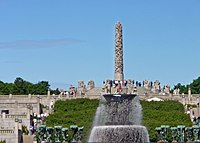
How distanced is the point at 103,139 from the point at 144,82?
2528 inches

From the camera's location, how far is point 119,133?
33.6m

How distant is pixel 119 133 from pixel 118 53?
46454 mm

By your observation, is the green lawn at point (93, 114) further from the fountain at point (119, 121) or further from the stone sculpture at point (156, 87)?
the fountain at point (119, 121)

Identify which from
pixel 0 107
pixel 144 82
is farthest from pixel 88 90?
pixel 0 107

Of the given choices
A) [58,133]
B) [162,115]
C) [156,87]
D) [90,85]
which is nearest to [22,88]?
[90,85]

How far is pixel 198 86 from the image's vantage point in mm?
129625

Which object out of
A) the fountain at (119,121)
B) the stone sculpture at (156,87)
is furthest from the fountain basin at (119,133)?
the stone sculpture at (156,87)

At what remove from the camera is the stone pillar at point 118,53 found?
78.3 meters

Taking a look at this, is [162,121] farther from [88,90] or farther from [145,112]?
[88,90]

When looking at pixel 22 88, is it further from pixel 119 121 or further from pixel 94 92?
pixel 119 121

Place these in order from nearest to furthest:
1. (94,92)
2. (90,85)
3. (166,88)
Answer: (94,92), (90,85), (166,88)

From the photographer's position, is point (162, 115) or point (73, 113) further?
point (73, 113)

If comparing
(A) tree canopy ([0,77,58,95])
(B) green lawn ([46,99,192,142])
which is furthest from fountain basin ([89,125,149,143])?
(A) tree canopy ([0,77,58,95])

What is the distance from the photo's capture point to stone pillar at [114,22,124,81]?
→ 257ft
